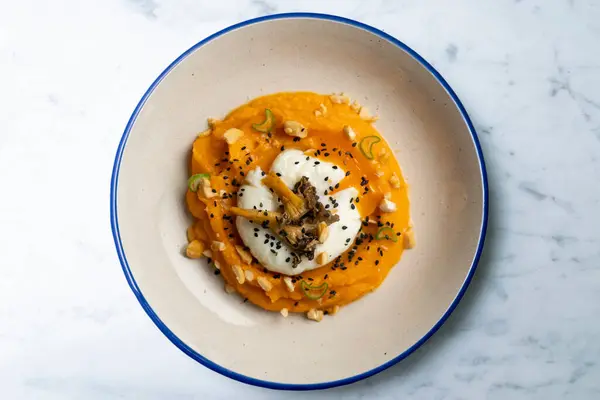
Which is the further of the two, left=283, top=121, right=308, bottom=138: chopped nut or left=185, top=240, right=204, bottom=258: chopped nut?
left=185, top=240, right=204, bottom=258: chopped nut

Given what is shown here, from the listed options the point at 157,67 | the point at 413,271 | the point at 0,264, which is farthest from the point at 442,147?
the point at 0,264

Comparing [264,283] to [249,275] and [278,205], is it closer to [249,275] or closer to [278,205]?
[249,275]

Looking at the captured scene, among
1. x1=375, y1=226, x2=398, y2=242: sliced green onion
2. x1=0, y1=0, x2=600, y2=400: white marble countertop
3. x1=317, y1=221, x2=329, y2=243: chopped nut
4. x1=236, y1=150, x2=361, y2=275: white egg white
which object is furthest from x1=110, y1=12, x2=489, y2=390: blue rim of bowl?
x1=317, y1=221, x2=329, y2=243: chopped nut

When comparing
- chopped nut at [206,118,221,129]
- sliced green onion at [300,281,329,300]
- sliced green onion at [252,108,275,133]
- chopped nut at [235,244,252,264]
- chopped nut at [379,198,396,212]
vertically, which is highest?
chopped nut at [206,118,221,129]

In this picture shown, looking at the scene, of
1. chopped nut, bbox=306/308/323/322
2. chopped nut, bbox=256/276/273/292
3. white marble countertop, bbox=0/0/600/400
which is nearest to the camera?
chopped nut, bbox=256/276/273/292

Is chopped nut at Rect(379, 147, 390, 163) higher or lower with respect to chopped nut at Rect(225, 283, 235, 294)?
higher

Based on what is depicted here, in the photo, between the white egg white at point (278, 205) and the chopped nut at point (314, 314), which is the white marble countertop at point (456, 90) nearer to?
the chopped nut at point (314, 314)

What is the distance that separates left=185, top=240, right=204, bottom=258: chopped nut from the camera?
96.7 inches

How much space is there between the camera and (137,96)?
2.56m

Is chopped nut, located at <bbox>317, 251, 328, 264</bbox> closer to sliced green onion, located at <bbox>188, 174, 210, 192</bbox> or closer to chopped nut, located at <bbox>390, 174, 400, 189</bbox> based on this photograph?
chopped nut, located at <bbox>390, 174, 400, 189</bbox>

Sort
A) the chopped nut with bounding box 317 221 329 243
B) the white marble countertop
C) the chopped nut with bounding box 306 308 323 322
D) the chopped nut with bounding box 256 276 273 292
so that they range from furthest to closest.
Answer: the white marble countertop, the chopped nut with bounding box 306 308 323 322, the chopped nut with bounding box 256 276 273 292, the chopped nut with bounding box 317 221 329 243

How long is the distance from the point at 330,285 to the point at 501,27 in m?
1.40

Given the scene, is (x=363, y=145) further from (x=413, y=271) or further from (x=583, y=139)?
(x=583, y=139)

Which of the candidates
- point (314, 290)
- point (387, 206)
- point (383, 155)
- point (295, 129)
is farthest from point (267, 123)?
point (314, 290)
